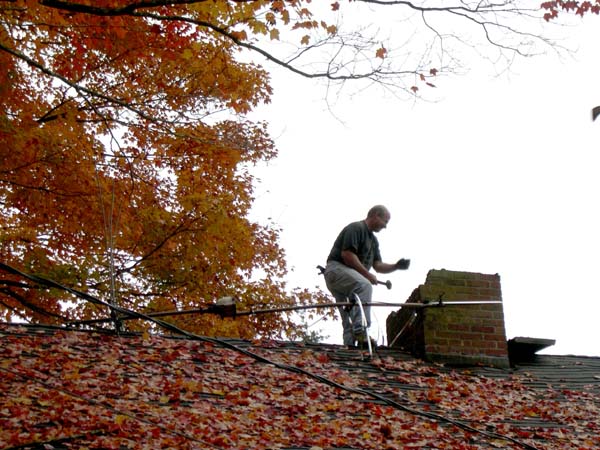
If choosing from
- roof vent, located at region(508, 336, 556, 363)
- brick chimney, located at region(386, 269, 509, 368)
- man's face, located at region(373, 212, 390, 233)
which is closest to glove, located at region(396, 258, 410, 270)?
brick chimney, located at region(386, 269, 509, 368)

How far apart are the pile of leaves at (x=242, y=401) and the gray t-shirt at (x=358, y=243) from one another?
115 centimetres

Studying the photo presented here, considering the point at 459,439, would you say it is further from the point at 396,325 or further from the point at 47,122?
the point at 47,122

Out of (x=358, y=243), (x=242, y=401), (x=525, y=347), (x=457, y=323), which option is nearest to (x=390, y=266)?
(x=358, y=243)

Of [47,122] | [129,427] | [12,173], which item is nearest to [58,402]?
[129,427]

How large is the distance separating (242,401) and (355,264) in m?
2.73

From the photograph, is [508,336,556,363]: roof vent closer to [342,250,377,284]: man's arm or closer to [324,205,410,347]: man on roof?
[324,205,410,347]: man on roof

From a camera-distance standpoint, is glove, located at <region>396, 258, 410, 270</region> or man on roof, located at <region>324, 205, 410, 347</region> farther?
glove, located at <region>396, 258, 410, 270</region>

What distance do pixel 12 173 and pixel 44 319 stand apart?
2281 millimetres

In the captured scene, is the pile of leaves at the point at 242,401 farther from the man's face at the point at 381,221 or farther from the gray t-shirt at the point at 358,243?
the man's face at the point at 381,221

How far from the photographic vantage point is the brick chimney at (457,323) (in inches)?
327

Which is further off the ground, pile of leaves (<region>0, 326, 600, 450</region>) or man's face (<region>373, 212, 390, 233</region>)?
man's face (<region>373, 212, 390, 233</region>)

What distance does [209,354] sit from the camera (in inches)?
292

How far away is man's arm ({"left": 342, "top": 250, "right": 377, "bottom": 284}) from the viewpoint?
8.66 meters

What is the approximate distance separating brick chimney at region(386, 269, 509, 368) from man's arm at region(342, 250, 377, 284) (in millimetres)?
460
